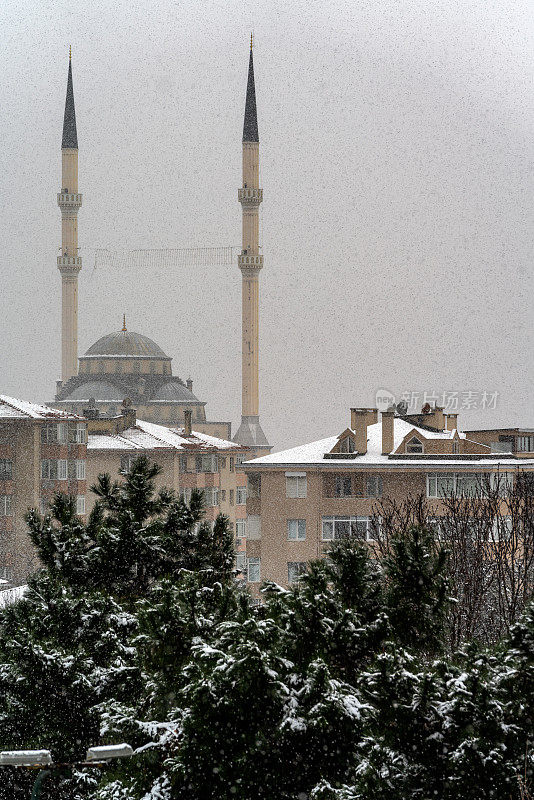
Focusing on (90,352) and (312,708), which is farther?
(90,352)

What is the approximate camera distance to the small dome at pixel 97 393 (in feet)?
255

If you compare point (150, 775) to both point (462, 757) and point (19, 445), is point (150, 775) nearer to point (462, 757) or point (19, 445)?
point (462, 757)

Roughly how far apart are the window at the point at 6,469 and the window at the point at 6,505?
57cm

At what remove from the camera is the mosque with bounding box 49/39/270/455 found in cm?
7769

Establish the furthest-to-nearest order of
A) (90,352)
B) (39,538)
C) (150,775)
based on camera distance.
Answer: (90,352), (39,538), (150,775)

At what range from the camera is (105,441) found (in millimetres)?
46938

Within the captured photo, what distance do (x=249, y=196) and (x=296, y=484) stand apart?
4936 centimetres

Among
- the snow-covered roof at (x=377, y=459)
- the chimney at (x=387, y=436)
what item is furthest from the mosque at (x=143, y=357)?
the chimney at (x=387, y=436)

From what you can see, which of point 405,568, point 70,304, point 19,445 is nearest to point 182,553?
point 405,568

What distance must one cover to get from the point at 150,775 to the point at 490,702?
77.8 inches

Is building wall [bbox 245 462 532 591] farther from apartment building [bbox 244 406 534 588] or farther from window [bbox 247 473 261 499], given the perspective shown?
window [bbox 247 473 261 499]

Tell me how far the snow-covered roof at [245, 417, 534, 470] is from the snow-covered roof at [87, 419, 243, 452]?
14784mm

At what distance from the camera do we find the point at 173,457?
48000mm

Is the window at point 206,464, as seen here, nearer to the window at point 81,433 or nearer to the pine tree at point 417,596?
the window at point 81,433
